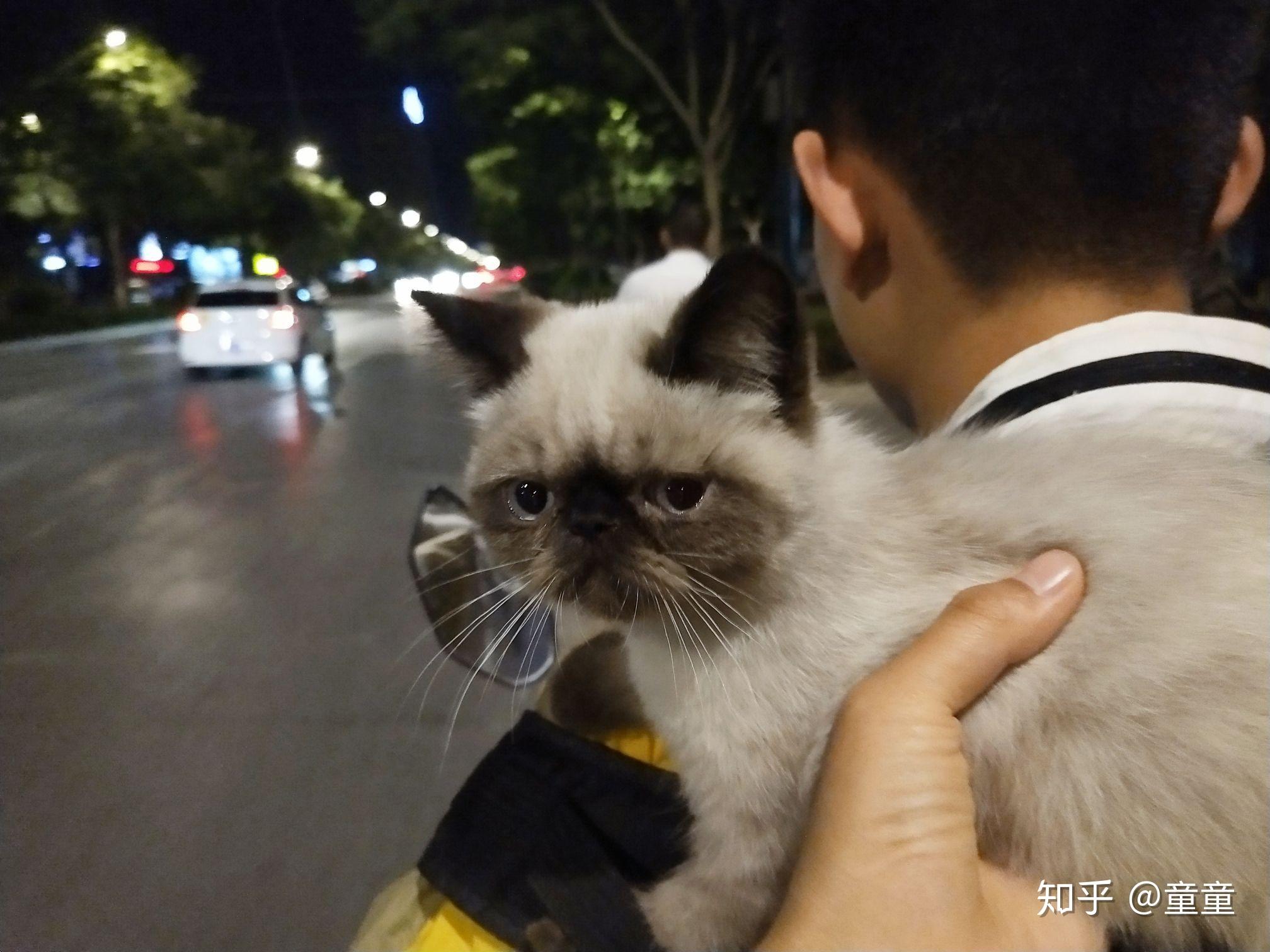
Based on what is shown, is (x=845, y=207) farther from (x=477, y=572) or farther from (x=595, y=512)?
(x=477, y=572)

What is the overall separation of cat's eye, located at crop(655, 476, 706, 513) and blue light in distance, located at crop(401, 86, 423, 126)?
9.68 ft

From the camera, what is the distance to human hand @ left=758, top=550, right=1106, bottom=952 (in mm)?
847

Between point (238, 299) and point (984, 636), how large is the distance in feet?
17.7

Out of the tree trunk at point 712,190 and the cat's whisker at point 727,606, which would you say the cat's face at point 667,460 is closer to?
the cat's whisker at point 727,606

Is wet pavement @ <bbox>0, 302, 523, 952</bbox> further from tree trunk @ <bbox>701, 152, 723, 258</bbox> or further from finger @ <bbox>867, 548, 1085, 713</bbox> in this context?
tree trunk @ <bbox>701, 152, 723, 258</bbox>

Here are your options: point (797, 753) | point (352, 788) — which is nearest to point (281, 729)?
point (352, 788)

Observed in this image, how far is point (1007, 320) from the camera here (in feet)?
3.92

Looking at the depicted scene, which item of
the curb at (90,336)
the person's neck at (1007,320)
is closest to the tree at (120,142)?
the curb at (90,336)

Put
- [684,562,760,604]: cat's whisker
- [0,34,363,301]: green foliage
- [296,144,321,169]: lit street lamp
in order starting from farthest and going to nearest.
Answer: [296,144,321,169]: lit street lamp → [0,34,363,301]: green foliage → [684,562,760,604]: cat's whisker

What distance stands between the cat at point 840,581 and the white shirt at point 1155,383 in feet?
0.11

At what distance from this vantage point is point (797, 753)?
1000mm

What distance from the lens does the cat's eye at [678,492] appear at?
1.03m

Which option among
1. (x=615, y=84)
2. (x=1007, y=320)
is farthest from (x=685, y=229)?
(x=615, y=84)

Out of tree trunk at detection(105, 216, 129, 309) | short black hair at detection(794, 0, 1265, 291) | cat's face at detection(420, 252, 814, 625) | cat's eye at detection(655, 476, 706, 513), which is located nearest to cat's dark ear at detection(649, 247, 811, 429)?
cat's face at detection(420, 252, 814, 625)
